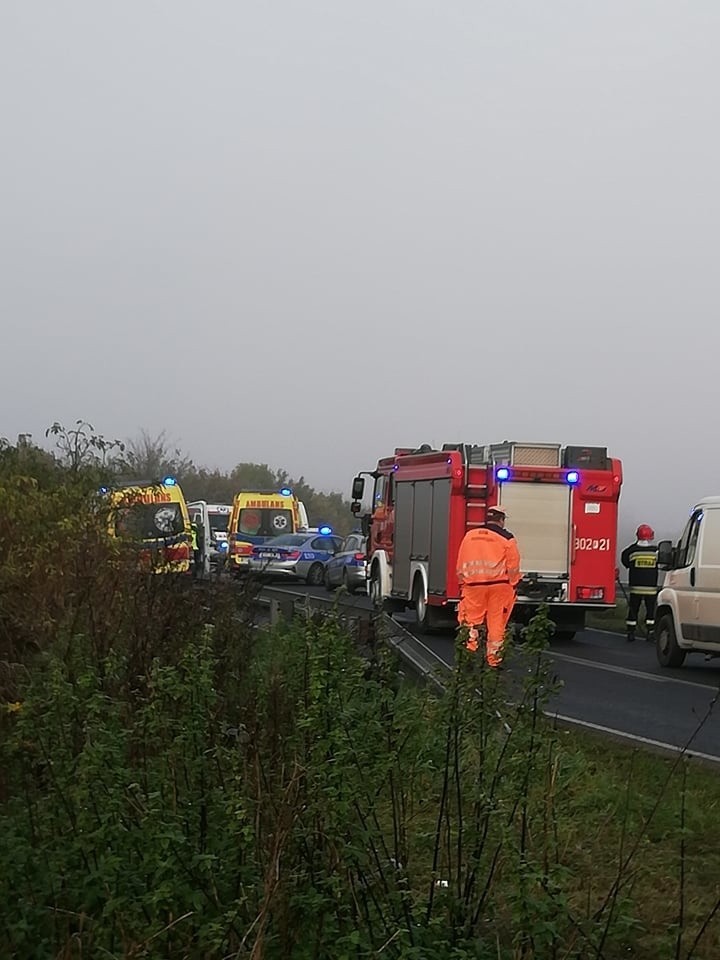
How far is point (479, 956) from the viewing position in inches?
183

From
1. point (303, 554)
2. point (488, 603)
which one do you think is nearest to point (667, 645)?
point (488, 603)

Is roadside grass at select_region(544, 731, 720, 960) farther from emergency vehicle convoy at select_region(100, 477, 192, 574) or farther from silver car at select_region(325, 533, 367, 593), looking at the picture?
silver car at select_region(325, 533, 367, 593)

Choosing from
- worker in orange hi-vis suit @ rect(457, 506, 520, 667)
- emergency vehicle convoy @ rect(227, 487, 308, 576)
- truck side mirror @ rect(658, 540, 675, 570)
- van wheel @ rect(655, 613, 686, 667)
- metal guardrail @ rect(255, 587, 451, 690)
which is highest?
emergency vehicle convoy @ rect(227, 487, 308, 576)

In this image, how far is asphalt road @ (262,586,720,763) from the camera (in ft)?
36.2

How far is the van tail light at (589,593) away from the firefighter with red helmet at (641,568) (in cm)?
52

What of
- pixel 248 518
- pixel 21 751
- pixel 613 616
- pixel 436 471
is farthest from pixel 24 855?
pixel 248 518

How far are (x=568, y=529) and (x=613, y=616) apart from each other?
22.4 feet

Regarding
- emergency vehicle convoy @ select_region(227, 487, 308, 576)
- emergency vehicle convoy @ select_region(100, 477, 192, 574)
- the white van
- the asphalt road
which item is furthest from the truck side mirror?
emergency vehicle convoy @ select_region(227, 487, 308, 576)

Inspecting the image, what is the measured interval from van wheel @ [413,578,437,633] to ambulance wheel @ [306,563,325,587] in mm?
14462

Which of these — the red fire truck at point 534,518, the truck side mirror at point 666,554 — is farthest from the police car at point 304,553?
the truck side mirror at point 666,554

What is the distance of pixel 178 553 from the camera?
1120 centimetres

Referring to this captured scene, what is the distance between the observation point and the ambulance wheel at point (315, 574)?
123 ft

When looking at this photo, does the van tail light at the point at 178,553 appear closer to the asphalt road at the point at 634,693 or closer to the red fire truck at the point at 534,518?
the asphalt road at the point at 634,693

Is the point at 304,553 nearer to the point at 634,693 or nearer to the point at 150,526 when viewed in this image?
the point at 634,693
